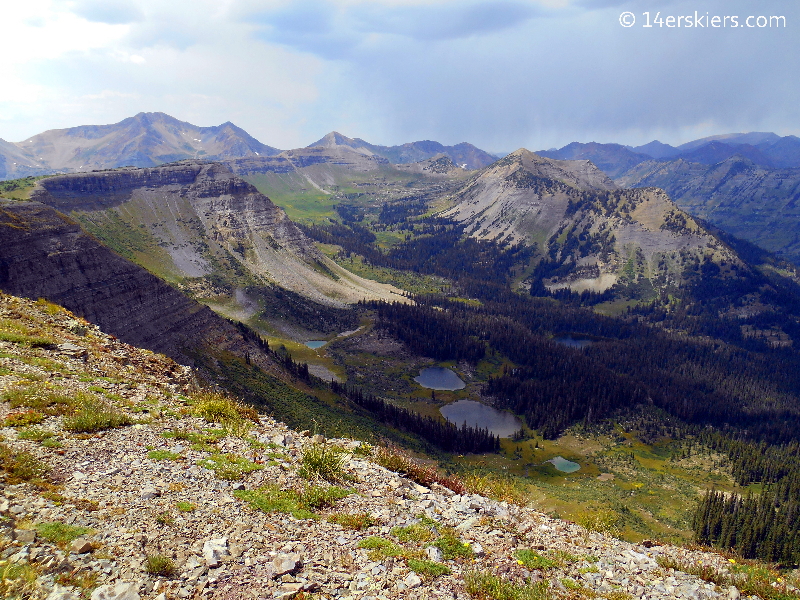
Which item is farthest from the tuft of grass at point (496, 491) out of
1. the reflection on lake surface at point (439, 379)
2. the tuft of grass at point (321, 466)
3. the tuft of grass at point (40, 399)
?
the reflection on lake surface at point (439, 379)

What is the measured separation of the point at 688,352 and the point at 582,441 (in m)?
102

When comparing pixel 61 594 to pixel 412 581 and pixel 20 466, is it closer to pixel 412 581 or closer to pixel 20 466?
pixel 20 466

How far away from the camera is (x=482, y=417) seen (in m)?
119

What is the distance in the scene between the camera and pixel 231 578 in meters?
10.3

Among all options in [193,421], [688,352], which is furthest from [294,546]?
[688,352]

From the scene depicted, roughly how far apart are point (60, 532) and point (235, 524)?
419cm

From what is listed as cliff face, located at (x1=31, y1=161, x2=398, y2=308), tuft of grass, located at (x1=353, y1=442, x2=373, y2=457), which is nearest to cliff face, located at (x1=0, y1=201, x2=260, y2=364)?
tuft of grass, located at (x1=353, y1=442, x2=373, y2=457)

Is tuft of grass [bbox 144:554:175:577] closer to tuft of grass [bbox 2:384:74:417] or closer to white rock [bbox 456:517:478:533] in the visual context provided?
white rock [bbox 456:517:478:533]

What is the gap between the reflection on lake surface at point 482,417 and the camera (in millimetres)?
Result: 113756

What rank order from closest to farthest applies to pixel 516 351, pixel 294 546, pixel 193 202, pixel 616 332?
1. pixel 294 546
2. pixel 516 351
3. pixel 193 202
4. pixel 616 332

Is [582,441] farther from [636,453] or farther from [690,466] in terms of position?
[690,466]

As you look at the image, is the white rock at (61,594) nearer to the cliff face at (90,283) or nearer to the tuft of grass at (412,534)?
the tuft of grass at (412,534)

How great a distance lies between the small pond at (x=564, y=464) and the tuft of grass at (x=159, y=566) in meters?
98.1

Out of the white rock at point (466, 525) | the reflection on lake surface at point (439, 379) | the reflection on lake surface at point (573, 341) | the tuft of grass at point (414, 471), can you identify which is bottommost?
the reflection on lake surface at point (439, 379)
